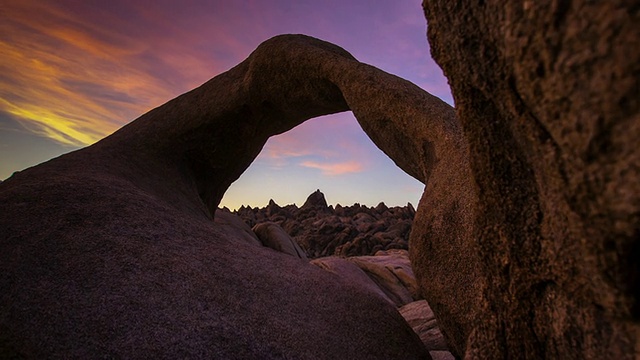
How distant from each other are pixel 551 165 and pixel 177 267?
325 centimetres

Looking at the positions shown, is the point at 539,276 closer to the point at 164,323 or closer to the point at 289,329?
the point at 289,329

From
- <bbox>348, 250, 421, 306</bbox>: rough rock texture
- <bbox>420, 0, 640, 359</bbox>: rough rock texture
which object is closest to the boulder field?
<bbox>420, 0, 640, 359</bbox>: rough rock texture

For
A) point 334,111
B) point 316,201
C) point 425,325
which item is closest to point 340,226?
point 316,201

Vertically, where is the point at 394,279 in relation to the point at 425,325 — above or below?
above

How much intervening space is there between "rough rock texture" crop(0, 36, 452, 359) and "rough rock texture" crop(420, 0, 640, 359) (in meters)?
1.90

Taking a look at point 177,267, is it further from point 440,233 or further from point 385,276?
point 385,276

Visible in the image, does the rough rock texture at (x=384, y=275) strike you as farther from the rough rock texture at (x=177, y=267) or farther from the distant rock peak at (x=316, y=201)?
the distant rock peak at (x=316, y=201)

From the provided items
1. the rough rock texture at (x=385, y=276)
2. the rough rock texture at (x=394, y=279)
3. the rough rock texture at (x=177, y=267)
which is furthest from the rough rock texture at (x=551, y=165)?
the rough rock texture at (x=394, y=279)

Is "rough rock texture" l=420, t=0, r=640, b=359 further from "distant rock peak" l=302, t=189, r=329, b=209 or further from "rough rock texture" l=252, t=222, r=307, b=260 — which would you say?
"distant rock peak" l=302, t=189, r=329, b=209

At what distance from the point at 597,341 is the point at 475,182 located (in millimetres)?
884

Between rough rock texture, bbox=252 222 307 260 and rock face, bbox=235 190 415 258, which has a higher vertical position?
rock face, bbox=235 190 415 258

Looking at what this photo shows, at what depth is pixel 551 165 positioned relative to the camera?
4.57 feet

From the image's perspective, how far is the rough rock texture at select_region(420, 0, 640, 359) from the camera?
1089 millimetres

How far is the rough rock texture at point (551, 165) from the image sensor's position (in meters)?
1.09
